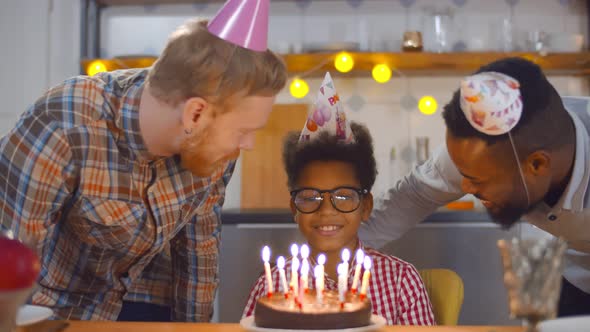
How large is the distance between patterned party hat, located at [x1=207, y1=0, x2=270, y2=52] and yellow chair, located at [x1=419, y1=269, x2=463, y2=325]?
0.70 m

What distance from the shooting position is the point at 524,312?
89 cm

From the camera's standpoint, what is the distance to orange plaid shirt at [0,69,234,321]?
1.27m

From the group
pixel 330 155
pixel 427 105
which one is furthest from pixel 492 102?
pixel 427 105

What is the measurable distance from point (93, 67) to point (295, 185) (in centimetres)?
195

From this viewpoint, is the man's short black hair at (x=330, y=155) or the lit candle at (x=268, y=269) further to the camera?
the man's short black hair at (x=330, y=155)

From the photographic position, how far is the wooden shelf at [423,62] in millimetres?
3244

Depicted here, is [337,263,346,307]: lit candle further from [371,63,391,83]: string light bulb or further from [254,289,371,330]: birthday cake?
[371,63,391,83]: string light bulb

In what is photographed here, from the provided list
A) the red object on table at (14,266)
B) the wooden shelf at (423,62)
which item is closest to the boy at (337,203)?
the red object on table at (14,266)

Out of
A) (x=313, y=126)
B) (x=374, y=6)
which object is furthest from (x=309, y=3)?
(x=313, y=126)

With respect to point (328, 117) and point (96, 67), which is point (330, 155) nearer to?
point (328, 117)

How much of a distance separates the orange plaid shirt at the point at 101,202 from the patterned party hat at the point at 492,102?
1.82ft

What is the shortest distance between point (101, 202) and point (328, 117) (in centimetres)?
67

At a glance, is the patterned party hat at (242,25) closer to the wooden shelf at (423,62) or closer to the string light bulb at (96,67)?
the wooden shelf at (423,62)

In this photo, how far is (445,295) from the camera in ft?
5.16
